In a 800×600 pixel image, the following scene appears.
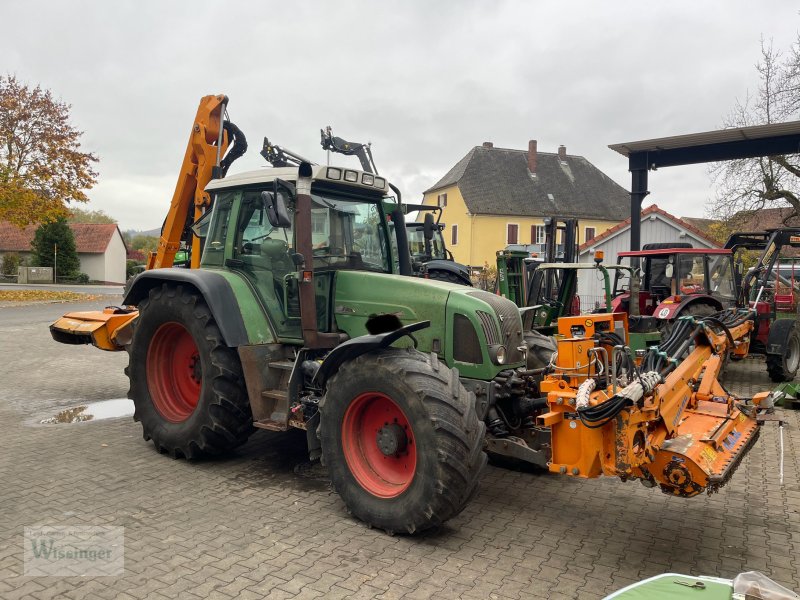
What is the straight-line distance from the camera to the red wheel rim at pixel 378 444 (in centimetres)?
442

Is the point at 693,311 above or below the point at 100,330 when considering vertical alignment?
above

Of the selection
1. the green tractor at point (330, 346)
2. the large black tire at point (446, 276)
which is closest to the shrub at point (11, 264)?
the large black tire at point (446, 276)

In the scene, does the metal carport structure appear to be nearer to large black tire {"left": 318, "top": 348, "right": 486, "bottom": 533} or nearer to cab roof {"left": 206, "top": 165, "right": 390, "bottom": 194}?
cab roof {"left": 206, "top": 165, "right": 390, "bottom": 194}

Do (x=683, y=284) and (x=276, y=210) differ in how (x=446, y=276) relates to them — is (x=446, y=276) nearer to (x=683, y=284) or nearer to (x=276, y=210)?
(x=683, y=284)

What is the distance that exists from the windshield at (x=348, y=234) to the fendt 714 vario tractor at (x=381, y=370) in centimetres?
1

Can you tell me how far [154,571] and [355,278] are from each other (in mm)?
2649

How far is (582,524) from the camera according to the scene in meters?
4.65

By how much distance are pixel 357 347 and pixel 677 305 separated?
7430 mm

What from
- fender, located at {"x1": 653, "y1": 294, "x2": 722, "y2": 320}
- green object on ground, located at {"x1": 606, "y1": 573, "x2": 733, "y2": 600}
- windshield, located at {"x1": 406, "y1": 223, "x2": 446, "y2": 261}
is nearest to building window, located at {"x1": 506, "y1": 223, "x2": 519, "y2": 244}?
windshield, located at {"x1": 406, "y1": 223, "x2": 446, "y2": 261}

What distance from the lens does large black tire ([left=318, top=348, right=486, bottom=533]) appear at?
4.05 metres

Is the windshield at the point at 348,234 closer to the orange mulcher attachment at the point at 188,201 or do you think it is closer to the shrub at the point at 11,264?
the orange mulcher attachment at the point at 188,201

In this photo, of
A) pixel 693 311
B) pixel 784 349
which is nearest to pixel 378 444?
pixel 693 311

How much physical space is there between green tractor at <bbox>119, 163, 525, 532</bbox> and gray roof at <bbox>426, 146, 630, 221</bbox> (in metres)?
34.6

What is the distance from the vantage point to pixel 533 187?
1676 inches
